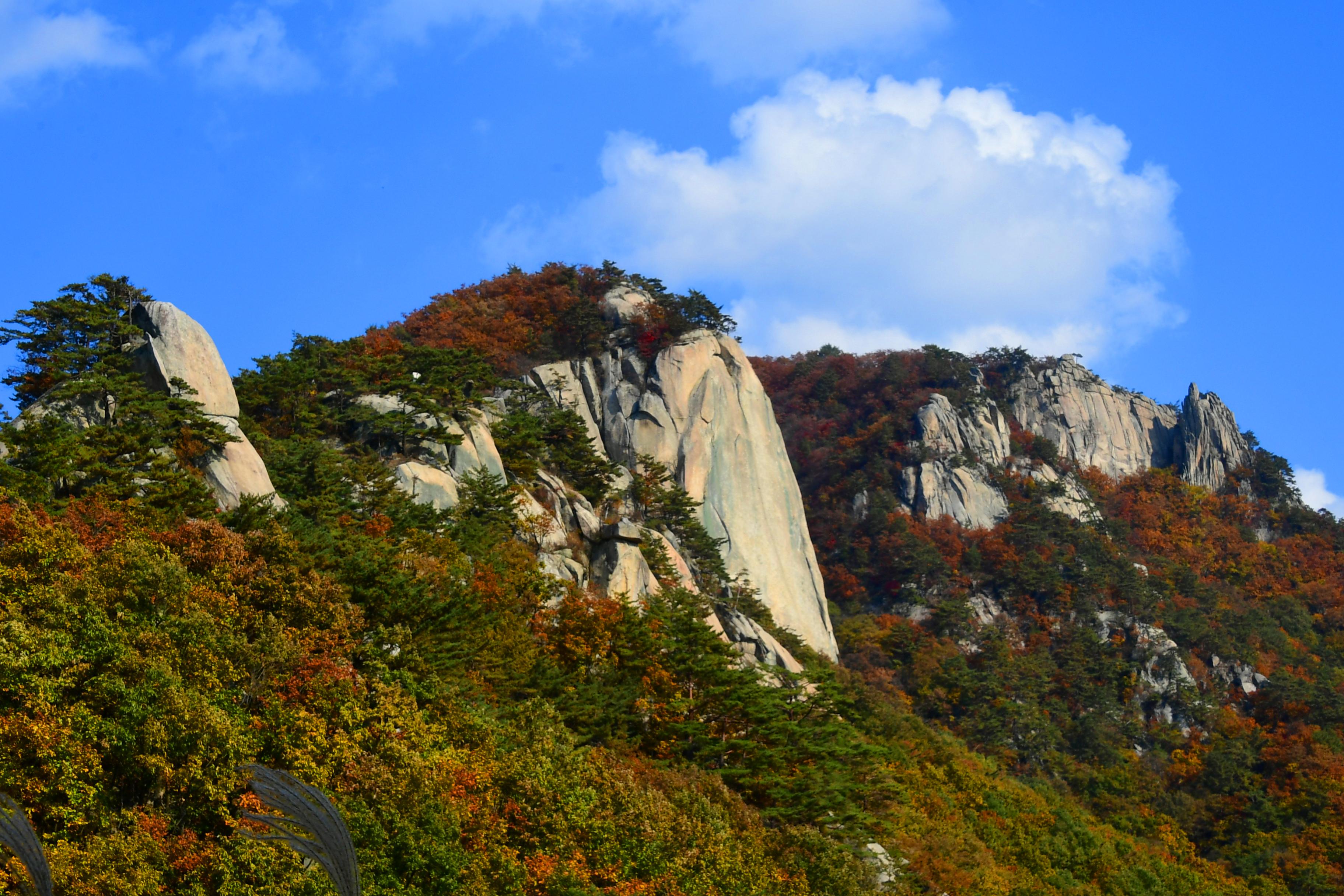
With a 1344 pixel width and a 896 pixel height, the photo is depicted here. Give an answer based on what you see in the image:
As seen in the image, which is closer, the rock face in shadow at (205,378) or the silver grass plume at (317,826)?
the silver grass plume at (317,826)

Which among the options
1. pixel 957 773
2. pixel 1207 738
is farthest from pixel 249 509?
pixel 1207 738

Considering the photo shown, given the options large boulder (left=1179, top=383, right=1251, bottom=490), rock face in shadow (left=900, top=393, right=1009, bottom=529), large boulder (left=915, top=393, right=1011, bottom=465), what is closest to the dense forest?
rock face in shadow (left=900, top=393, right=1009, bottom=529)

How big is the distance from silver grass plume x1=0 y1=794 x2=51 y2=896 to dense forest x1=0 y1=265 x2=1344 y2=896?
191 inches

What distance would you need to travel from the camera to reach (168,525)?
1102 inches

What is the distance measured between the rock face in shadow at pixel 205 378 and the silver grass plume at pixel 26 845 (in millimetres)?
21165

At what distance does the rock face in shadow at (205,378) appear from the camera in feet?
109

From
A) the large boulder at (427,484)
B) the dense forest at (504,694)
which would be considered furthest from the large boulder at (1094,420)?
the large boulder at (427,484)

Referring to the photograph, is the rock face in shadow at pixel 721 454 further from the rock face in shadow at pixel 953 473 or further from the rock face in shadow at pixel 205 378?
the rock face in shadow at pixel 953 473

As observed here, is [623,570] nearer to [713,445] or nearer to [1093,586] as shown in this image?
[713,445]

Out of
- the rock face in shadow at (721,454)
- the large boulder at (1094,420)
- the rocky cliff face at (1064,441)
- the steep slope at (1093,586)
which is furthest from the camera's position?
the large boulder at (1094,420)

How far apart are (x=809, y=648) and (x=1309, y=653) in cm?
4075

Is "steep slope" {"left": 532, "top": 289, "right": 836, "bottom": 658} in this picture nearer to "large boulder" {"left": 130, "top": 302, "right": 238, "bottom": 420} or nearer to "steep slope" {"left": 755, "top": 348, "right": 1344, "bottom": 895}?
"steep slope" {"left": 755, "top": 348, "right": 1344, "bottom": 895}

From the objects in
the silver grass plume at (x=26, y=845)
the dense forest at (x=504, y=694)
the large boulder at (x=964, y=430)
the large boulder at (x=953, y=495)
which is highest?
the large boulder at (x=964, y=430)

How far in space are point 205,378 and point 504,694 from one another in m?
14.4
